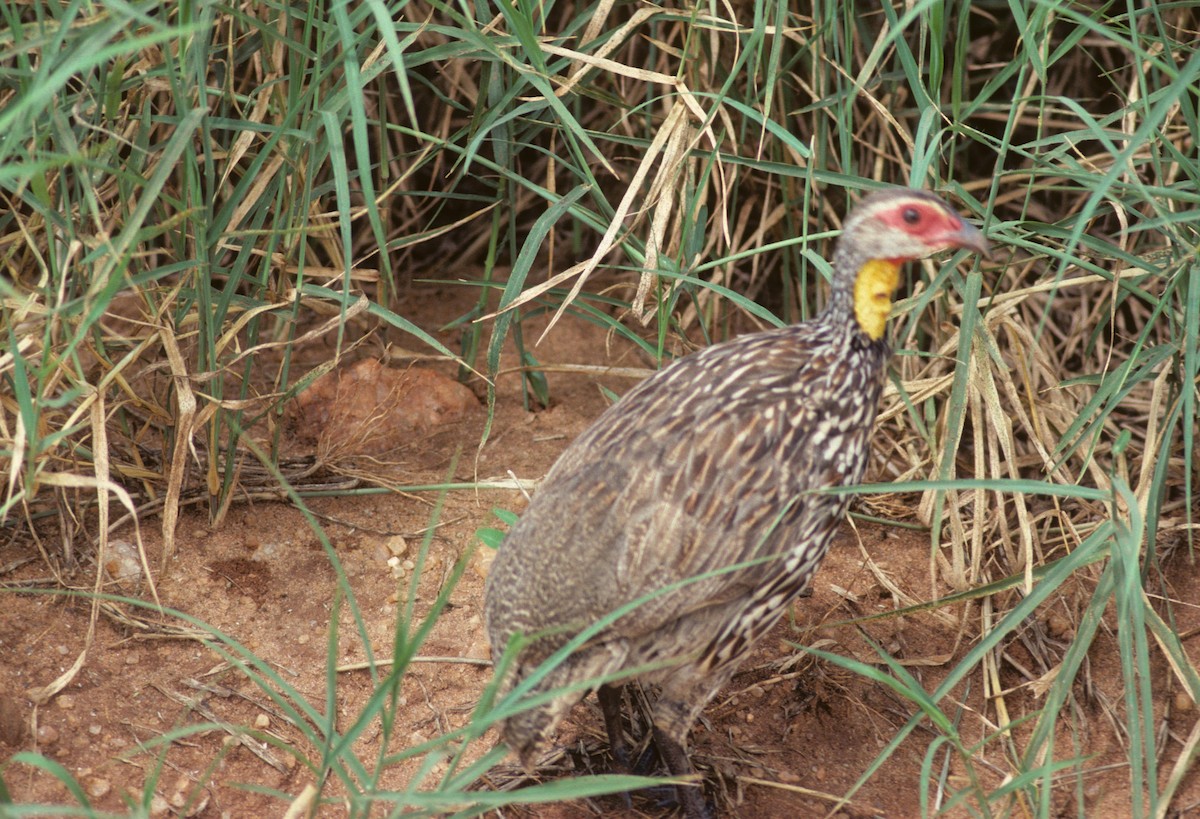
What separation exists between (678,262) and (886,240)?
78 cm

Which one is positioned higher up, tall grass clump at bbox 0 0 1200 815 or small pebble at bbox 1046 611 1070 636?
tall grass clump at bbox 0 0 1200 815

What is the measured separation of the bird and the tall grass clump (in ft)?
1.07

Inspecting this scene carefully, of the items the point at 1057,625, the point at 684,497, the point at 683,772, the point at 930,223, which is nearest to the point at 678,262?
the point at 930,223

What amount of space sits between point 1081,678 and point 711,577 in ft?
4.44

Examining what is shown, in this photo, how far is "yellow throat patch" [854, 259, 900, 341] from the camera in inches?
115

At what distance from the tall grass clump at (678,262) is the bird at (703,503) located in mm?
327

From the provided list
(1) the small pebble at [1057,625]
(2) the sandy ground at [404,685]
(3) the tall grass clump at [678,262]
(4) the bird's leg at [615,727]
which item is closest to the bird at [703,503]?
(4) the bird's leg at [615,727]

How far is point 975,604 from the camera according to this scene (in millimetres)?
3646

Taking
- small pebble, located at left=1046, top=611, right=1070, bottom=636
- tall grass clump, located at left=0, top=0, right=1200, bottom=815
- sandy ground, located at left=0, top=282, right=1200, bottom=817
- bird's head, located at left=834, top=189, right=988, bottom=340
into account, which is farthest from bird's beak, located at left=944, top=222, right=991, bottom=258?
small pebble, located at left=1046, top=611, right=1070, bottom=636

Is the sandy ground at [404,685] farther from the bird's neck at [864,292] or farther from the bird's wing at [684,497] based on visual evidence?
the bird's neck at [864,292]

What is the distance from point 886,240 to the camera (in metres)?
2.86

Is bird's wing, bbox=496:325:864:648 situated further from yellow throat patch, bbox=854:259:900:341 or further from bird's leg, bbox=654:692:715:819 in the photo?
bird's leg, bbox=654:692:715:819

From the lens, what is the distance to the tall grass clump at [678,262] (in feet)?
9.07

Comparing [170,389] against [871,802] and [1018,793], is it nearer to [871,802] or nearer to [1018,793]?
[871,802]
